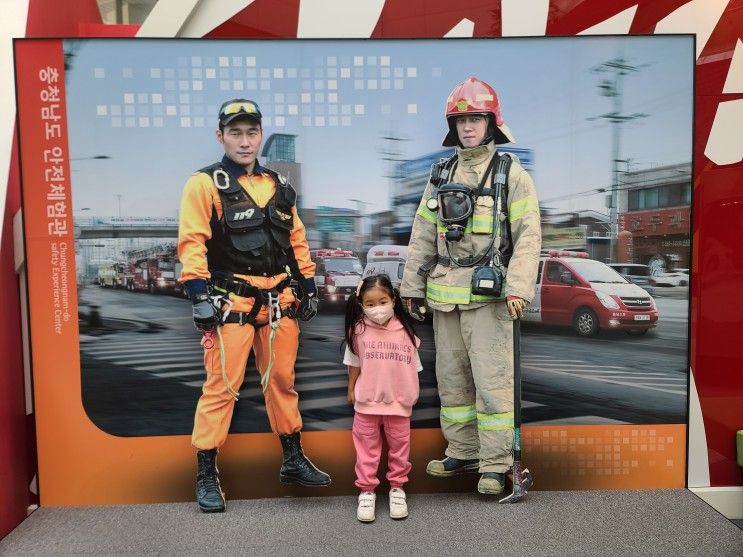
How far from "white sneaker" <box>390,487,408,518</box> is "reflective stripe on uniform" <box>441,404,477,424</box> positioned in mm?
491

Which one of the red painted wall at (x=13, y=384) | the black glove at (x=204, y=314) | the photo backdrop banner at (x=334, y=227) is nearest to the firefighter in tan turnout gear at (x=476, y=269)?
the photo backdrop banner at (x=334, y=227)

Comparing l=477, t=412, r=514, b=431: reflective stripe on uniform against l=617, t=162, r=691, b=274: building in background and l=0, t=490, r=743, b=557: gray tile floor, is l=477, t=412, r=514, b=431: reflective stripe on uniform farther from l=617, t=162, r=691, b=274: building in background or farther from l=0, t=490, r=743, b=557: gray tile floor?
l=617, t=162, r=691, b=274: building in background

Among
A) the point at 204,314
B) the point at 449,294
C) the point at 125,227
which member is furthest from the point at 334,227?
the point at 125,227

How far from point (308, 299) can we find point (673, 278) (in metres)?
2.18

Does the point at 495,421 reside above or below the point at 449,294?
below

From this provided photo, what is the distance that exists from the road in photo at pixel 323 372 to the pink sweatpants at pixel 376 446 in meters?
0.22

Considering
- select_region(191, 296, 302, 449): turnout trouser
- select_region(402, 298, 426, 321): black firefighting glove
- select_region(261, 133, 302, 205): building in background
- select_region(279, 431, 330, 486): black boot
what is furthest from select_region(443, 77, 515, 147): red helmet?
select_region(279, 431, 330, 486): black boot

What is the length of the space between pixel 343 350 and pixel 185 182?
1332 millimetres

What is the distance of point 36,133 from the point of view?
3.41m

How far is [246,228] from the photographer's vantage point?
3385mm

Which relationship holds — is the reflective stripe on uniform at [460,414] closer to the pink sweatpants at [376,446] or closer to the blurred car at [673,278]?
the pink sweatpants at [376,446]

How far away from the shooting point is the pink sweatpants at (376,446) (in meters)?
3.37

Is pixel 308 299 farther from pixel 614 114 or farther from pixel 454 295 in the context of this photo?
pixel 614 114

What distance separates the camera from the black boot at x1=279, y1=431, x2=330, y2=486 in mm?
3500
